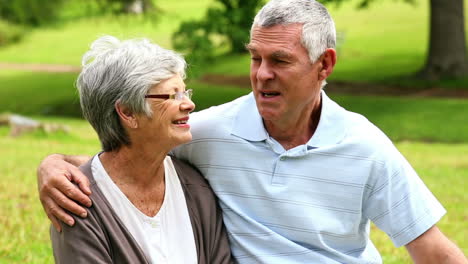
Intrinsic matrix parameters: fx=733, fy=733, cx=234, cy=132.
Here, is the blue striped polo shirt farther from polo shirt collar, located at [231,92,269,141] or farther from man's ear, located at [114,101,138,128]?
man's ear, located at [114,101,138,128]

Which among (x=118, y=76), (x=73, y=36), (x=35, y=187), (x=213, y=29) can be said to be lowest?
(x=73, y=36)

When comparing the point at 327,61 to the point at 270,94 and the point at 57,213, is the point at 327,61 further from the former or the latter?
the point at 57,213

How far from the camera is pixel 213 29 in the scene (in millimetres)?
17906

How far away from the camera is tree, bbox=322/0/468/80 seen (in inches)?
797

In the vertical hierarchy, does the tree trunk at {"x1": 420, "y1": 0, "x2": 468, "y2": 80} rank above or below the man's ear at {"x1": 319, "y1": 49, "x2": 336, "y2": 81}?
below

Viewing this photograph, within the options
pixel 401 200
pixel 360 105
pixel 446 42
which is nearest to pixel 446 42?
pixel 446 42

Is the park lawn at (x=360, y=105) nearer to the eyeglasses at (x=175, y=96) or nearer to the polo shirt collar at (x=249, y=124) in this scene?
the polo shirt collar at (x=249, y=124)

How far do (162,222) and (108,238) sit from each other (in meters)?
0.29

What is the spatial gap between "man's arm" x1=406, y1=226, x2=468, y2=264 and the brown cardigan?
82 centimetres

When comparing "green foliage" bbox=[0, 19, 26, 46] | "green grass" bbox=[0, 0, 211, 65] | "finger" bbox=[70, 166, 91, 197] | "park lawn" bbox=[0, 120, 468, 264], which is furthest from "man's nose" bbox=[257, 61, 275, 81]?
"green foliage" bbox=[0, 19, 26, 46]

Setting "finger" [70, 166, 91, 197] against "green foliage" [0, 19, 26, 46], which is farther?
"green foliage" [0, 19, 26, 46]

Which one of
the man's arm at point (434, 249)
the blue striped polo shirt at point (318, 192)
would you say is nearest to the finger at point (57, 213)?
the blue striped polo shirt at point (318, 192)

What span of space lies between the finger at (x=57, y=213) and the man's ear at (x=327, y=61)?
50.1 inches

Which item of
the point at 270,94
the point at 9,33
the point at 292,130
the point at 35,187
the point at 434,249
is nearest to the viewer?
the point at 434,249
